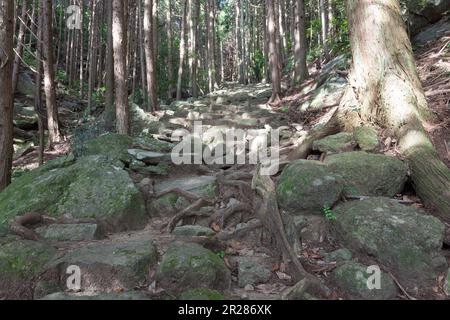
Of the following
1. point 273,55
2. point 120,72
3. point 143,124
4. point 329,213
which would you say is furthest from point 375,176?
point 273,55

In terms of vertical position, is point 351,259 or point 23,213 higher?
point 23,213

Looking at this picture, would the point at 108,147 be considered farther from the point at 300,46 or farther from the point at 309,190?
the point at 300,46

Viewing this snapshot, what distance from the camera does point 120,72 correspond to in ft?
29.0

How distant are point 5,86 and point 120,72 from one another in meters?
3.55

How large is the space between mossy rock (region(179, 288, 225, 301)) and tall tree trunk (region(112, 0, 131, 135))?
6.09 meters

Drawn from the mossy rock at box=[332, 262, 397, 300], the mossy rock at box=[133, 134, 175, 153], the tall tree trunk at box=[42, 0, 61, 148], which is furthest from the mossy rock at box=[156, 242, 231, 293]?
the tall tree trunk at box=[42, 0, 61, 148]

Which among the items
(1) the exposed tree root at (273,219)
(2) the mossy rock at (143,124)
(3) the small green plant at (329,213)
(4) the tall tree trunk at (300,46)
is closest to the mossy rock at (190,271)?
(1) the exposed tree root at (273,219)

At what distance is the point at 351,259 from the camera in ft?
12.5

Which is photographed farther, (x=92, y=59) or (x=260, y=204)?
(x=92, y=59)

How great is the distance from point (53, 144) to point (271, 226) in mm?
10104

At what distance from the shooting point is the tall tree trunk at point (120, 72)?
28.6 feet
